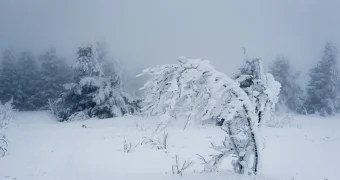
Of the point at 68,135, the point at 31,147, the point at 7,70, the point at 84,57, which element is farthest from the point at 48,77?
the point at 31,147

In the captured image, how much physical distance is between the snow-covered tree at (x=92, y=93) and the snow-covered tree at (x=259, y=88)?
968 inches

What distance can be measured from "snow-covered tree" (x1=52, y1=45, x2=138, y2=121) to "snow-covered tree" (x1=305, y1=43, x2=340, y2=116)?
1007 inches

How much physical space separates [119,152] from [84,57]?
67.2 ft

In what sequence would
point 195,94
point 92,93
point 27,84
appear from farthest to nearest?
point 27,84
point 92,93
point 195,94

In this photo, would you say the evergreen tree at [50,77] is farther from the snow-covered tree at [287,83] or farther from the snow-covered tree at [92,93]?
the snow-covered tree at [287,83]

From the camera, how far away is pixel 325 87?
38.3 meters

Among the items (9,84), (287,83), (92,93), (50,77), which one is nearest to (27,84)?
(9,84)

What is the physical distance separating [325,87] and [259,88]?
36.7 meters

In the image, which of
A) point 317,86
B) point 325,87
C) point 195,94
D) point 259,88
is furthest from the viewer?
point 317,86

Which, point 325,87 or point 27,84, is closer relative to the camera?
point 325,87

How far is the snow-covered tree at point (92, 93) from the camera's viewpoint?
3025 centimetres

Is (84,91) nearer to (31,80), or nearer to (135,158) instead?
(31,80)

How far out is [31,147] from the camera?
1359 centimetres

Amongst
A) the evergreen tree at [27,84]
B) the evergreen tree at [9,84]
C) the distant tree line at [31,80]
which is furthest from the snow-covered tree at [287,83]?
the evergreen tree at [9,84]
